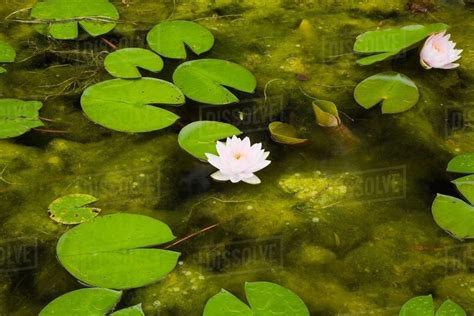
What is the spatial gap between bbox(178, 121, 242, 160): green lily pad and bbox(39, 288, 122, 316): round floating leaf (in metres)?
0.55

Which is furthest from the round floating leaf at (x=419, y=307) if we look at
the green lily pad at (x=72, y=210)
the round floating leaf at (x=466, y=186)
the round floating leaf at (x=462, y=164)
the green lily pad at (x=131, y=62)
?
the green lily pad at (x=131, y=62)

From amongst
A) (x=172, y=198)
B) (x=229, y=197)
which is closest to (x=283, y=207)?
(x=229, y=197)

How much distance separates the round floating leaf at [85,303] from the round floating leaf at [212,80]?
0.83m

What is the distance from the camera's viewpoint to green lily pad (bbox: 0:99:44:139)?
2043 mm

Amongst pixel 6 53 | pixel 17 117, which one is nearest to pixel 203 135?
pixel 17 117

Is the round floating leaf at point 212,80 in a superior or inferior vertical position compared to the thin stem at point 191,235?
superior

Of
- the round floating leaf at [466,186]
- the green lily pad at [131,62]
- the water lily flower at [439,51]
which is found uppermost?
the water lily flower at [439,51]

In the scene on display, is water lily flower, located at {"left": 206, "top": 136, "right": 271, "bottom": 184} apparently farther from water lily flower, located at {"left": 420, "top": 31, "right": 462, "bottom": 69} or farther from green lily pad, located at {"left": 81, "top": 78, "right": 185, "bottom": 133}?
water lily flower, located at {"left": 420, "top": 31, "right": 462, "bottom": 69}

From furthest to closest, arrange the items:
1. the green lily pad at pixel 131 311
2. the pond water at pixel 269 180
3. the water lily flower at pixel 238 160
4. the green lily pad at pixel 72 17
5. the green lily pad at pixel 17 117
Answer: the green lily pad at pixel 72 17, the green lily pad at pixel 17 117, the water lily flower at pixel 238 160, the pond water at pixel 269 180, the green lily pad at pixel 131 311

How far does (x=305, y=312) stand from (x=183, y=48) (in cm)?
123

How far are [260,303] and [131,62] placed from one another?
43.9 inches

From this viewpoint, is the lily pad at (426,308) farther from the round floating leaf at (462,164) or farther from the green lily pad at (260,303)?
the round floating leaf at (462,164)

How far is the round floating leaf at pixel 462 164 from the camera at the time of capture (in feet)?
6.40

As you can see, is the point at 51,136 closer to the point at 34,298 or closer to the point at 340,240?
the point at 34,298
